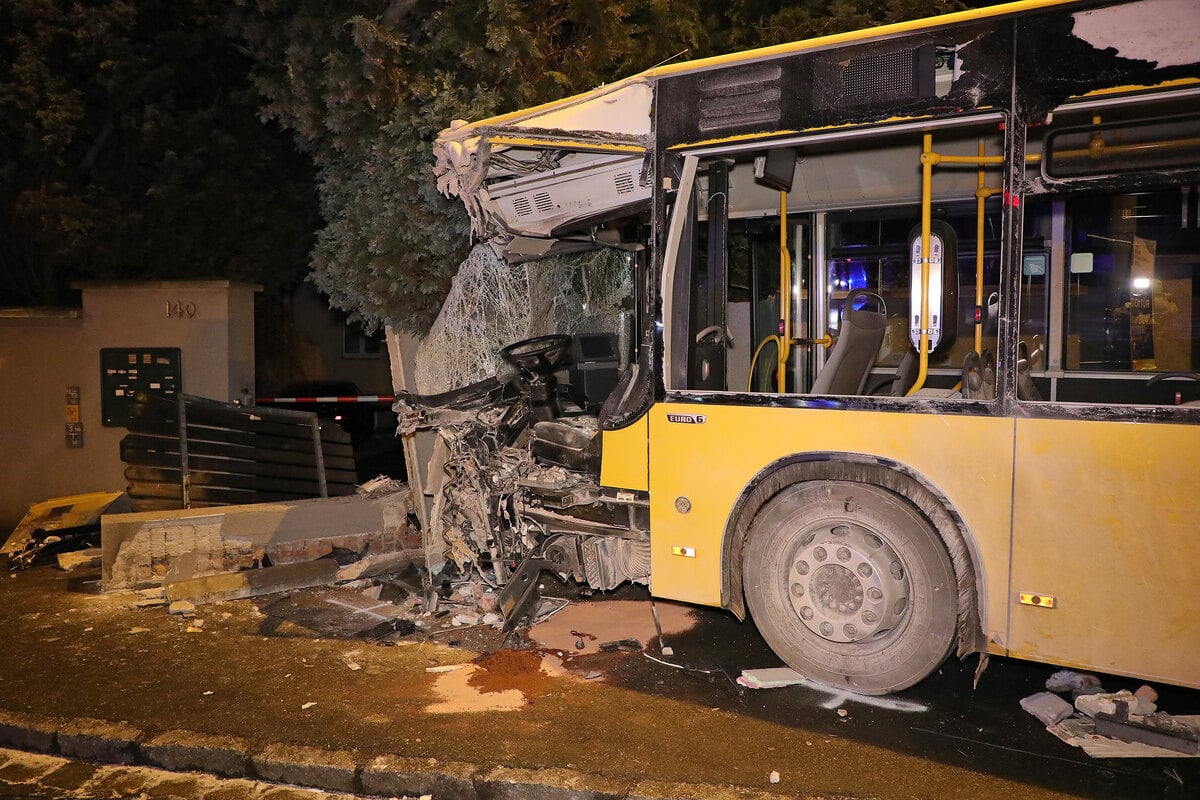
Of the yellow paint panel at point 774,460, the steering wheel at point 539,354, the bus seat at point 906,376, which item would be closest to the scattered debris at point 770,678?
the yellow paint panel at point 774,460

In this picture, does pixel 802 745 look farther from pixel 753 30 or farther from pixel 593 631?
pixel 753 30

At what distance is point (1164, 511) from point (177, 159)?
1288 cm

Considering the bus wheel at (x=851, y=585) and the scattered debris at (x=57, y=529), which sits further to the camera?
the scattered debris at (x=57, y=529)

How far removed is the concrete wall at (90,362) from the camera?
10039mm

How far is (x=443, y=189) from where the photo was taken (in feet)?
18.7

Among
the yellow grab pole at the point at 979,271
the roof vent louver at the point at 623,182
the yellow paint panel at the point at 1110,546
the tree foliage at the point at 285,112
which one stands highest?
the tree foliage at the point at 285,112

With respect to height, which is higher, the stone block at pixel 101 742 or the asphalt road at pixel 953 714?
the asphalt road at pixel 953 714

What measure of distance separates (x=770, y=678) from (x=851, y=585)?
77 centimetres

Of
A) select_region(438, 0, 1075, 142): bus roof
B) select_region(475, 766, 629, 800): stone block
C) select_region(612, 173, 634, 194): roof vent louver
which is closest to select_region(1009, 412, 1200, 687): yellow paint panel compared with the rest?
select_region(438, 0, 1075, 142): bus roof

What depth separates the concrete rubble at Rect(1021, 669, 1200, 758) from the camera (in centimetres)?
400

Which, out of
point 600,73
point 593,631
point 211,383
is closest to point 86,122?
point 211,383

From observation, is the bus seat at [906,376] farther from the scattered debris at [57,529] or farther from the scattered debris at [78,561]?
the scattered debris at [57,529]

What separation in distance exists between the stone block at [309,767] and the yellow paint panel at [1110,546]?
313 cm

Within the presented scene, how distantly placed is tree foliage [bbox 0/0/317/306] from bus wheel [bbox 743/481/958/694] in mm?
11221
